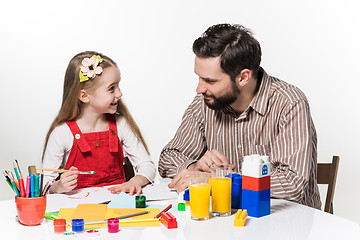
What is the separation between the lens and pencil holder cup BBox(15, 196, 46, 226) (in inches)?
63.1

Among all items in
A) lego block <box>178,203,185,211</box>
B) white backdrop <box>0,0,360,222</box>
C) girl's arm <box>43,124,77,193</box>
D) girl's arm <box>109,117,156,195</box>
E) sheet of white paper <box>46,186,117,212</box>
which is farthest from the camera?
white backdrop <box>0,0,360,222</box>

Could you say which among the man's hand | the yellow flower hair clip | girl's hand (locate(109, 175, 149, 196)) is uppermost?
the yellow flower hair clip

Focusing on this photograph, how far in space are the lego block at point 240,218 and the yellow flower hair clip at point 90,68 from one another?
1128 millimetres

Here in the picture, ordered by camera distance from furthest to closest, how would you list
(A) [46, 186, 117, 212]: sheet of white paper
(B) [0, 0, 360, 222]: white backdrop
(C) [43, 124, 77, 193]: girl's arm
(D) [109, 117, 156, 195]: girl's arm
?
1. (B) [0, 0, 360, 222]: white backdrop
2. (D) [109, 117, 156, 195]: girl's arm
3. (C) [43, 124, 77, 193]: girl's arm
4. (A) [46, 186, 117, 212]: sheet of white paper

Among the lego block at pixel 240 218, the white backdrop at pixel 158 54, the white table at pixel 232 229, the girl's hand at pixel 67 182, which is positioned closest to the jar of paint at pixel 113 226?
the white table at pixel 232 229

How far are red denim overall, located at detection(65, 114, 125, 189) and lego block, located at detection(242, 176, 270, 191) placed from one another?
0.91 m

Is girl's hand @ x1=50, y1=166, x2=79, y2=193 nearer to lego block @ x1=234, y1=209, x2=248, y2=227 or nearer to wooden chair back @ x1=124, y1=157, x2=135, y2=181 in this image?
wooden chair back @ x1=124, y1=157, x2=135, y2=181

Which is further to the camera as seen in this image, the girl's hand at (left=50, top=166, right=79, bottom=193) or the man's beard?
the man's beard

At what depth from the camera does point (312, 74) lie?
4391 mm

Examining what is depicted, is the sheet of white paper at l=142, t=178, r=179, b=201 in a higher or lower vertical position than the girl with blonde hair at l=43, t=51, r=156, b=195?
lower

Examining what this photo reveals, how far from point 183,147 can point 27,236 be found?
3.37 feet

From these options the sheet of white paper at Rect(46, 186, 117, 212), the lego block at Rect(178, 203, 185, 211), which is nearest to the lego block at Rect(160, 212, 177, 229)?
the lego block at Rect(178, 203, 185, 211)

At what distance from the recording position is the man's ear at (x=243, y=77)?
2.28 meters

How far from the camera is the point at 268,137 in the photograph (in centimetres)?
227
